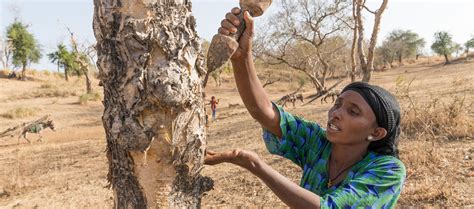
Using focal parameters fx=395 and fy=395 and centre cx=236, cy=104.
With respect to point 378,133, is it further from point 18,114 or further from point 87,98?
point 87,98

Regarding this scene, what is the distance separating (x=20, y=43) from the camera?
35.9 meters

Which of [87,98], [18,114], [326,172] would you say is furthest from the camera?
[87,98]

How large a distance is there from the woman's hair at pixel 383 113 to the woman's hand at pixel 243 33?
0.43m

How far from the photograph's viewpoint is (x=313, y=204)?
47.4 inches

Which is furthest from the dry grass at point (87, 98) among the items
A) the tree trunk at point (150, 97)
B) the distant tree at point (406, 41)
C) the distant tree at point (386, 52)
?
the distant tree at point (406, 41)

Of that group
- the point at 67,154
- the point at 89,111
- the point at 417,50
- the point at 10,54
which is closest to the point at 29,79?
the point at 10,54

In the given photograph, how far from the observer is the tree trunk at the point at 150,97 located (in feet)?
4.60

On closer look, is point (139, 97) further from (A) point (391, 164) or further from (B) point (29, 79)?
(B) point (29, 79)

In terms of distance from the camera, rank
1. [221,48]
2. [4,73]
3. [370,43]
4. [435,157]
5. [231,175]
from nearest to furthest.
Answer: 1. [221,48]
2. [435,157]
3. [231,175]
4. [370,43]
5. [4,73]

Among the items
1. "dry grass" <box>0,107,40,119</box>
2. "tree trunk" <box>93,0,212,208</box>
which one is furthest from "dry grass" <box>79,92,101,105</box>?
"tree trunk" <box>93,0,212,208</box>

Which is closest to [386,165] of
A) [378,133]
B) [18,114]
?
[378,133]

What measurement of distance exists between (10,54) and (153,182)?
39930 mm

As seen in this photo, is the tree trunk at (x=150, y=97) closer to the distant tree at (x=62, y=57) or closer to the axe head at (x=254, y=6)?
the axe head at (x=254, y=6)

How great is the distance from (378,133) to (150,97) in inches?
33.5
